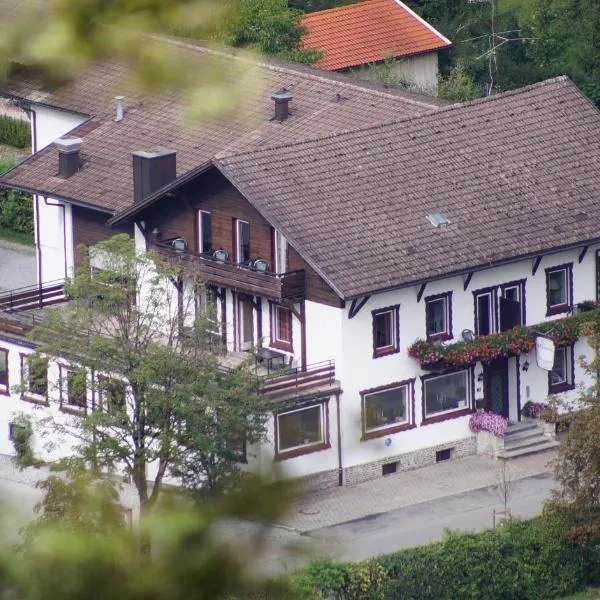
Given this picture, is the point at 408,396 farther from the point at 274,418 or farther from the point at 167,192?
the point at 167,192

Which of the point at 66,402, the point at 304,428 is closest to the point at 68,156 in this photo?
the point at 66,402

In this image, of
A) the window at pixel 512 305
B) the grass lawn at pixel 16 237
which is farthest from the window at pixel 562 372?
the grass lawn at pixel 16 237

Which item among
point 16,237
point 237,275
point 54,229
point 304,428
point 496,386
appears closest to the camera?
point 304,428

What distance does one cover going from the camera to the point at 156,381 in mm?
25750

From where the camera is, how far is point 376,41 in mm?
48594

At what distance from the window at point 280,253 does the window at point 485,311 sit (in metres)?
3.72

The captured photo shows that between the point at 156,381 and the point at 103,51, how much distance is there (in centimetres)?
2294

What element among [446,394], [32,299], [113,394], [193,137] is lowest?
[446,394]

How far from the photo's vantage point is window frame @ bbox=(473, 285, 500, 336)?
104 feet

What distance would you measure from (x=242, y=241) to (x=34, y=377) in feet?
14.9

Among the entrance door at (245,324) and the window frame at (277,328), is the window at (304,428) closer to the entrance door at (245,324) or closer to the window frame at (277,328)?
the window frame at (277,328)

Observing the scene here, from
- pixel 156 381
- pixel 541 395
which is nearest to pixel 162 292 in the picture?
pixel 156 381

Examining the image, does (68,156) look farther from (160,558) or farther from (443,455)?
(160,558)

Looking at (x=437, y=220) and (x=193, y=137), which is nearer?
(x=437, y=220)
